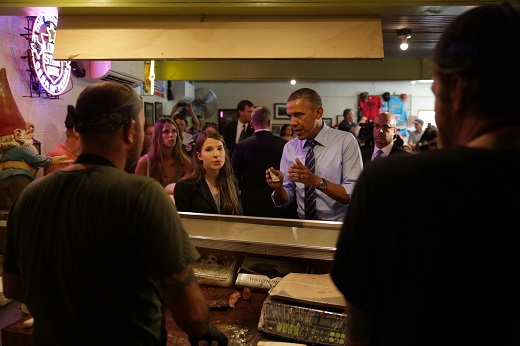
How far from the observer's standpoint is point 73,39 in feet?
9.00

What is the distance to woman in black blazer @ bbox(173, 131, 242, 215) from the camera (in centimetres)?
306

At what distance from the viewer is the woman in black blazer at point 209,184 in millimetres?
3064

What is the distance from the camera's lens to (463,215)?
0.76 metres

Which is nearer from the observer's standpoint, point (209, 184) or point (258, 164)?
point (209, 184)

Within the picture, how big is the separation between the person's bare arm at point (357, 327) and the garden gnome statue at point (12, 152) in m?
2.98

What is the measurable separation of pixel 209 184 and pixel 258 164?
94 centimetres

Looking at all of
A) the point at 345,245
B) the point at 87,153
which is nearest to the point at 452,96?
the point at 345,245

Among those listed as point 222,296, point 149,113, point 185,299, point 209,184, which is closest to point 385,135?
point 209,184

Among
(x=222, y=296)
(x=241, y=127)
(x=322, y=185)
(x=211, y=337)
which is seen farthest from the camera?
(x=241, y=127)

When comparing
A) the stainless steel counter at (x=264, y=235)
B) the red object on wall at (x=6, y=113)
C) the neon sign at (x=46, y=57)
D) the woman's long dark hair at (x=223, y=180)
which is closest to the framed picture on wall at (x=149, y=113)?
the neon sign at (x=46, y=57)

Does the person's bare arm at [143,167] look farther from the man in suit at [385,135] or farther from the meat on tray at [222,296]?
the man in suit at [385,135]

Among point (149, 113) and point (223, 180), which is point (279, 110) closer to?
point (149, 113)

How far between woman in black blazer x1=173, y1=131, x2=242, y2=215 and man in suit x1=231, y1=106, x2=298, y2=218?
2.35 feet

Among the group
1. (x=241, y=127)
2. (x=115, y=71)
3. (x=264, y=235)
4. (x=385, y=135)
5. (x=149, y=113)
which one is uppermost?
(x=115, y=71)
